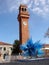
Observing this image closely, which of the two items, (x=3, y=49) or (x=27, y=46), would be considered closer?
(x=27, y=46)

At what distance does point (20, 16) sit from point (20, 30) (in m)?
4.80

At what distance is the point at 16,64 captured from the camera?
11742 mm

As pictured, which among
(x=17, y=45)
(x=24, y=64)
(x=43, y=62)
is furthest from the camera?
(x=17, y=45)

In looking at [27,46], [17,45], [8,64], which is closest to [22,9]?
[17,45]

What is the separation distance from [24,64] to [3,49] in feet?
185

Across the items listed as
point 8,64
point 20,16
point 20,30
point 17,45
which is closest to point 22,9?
point 20,16

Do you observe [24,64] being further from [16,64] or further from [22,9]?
[22,9]

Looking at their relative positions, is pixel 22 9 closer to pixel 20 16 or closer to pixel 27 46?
pixel 20 16

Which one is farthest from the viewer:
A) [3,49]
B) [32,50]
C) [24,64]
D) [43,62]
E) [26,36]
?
[3,49]

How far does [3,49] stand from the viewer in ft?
220

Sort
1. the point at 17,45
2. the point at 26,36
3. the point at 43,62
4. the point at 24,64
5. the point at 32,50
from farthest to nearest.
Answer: the point at 26,36 < the point at 17,45 < the point at 32,50 < the point at 24,64 < the point at 43,62

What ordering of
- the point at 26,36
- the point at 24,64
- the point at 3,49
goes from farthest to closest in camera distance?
the point at 3,49 → the point at 26,36 → the point at 24,64

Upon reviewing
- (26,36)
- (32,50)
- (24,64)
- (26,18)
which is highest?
(26,18)

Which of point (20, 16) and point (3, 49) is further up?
point (20, 16)
